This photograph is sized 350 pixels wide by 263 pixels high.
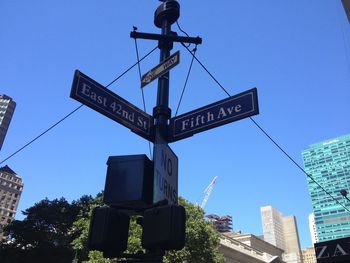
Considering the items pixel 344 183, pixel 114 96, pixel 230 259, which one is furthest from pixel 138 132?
pixel 344 183

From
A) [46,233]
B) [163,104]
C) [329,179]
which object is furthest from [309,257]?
[163,104]

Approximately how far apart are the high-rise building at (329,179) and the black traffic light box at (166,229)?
7571 cm

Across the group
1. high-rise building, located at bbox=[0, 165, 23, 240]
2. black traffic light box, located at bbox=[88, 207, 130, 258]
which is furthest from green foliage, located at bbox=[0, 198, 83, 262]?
high-rise building, located at bbox=[0, 165, 23, 240]

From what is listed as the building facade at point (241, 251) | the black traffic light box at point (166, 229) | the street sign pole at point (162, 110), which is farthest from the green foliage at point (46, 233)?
the black traffic light box at point (166, 229)

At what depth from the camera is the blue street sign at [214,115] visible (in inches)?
231

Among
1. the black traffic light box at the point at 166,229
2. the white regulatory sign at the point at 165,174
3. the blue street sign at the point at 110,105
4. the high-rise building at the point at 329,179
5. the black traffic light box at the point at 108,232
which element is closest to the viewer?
the black traffic light box at the point at 166,229

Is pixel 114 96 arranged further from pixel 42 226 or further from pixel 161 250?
pixel 42 226

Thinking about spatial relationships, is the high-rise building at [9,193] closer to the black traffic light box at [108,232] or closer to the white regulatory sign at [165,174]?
the white regulatory sign at [165,174]

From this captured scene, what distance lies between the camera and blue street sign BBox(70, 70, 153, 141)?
18.6ft

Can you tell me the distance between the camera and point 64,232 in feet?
148

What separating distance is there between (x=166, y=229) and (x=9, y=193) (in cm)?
17150

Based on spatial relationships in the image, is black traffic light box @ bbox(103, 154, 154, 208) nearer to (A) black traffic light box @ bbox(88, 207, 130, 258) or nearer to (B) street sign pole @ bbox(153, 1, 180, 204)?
(B) street sign pole @ bbox(153, 1, 180, 204)

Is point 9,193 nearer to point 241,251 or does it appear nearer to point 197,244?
point 241,251

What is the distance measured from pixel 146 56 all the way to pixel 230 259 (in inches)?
1746
